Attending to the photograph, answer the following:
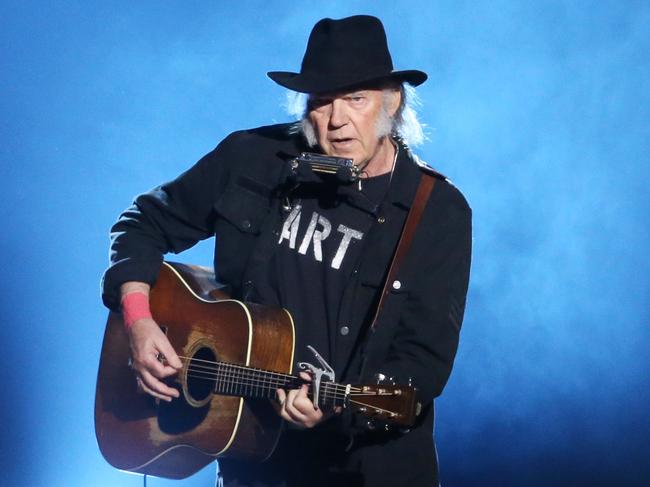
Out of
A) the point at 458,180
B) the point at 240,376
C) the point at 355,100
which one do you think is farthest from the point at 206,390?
the point at 458,180

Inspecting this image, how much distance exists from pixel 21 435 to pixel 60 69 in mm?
1582

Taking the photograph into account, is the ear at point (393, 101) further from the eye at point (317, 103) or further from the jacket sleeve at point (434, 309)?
the jacket sleeve at point (434, 309)

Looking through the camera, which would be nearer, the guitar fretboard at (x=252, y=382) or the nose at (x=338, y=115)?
the guitar fretboard at (x=252, y=382)

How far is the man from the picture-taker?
259 centimetres

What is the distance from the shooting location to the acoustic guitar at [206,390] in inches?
97.8

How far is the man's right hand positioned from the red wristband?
0.02 meters

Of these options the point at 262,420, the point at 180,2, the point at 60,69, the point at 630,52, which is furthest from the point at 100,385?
the point at 630,52

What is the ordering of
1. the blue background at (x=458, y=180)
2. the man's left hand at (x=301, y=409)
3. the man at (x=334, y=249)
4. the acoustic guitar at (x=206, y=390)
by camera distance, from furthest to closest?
the blue background at (x=458, y=180) → the man at (x=334, y=249) → the acoustic guitar at (x=206, y=390) → the man's left hand at (x=301, y=409)

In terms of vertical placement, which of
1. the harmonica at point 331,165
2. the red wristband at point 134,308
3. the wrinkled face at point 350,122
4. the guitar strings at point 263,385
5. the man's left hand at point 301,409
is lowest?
the man's left hand at point 301,409

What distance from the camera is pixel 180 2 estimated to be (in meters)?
4.10

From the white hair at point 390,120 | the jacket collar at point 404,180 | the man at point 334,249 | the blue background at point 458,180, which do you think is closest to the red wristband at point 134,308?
the man at point 334,249

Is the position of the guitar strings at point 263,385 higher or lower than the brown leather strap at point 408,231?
lower

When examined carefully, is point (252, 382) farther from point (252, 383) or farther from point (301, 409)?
point (301, 409)

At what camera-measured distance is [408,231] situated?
2.67 meters
